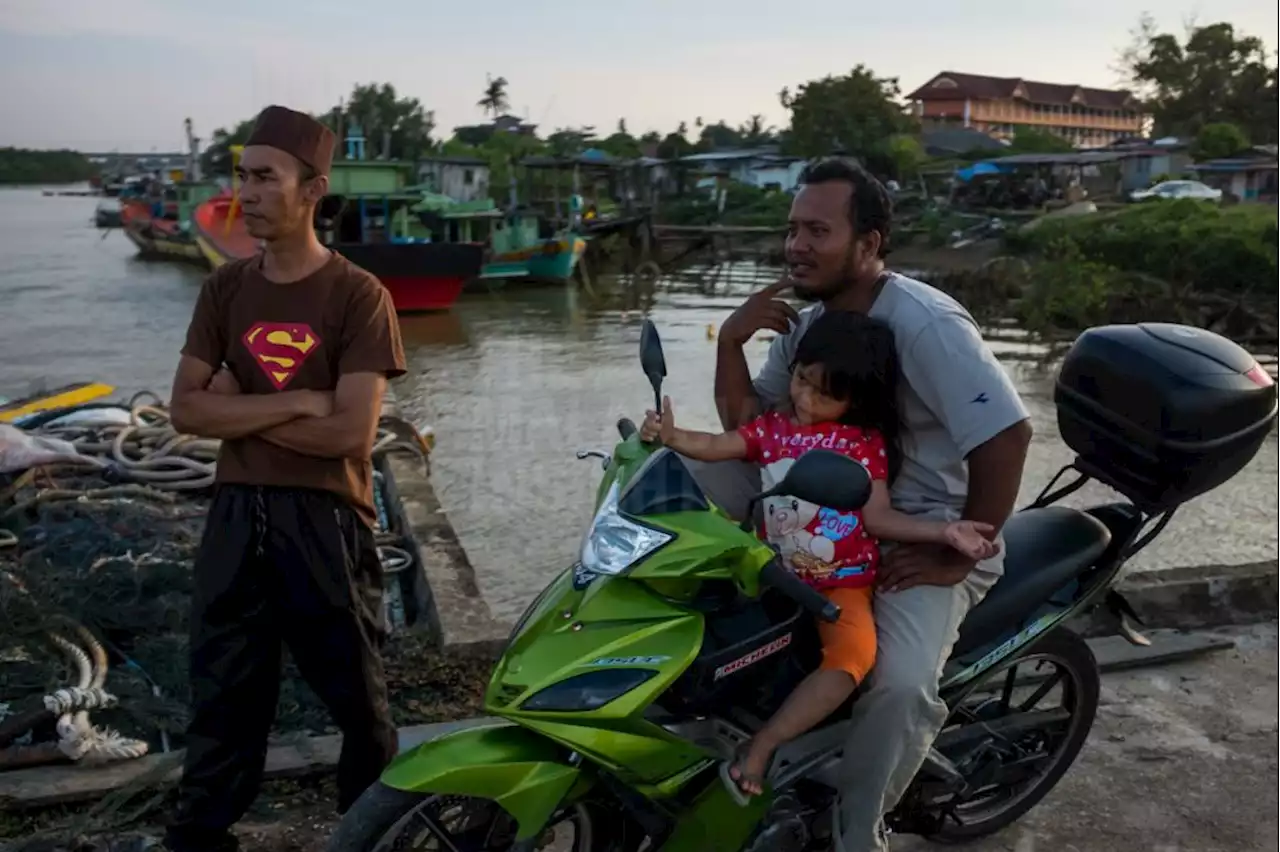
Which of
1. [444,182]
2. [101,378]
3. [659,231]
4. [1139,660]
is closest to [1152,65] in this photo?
[659,231]

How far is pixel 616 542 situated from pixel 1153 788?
7.12 ft

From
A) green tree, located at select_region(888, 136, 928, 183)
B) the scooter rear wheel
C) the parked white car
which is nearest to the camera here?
the scooter rear wheel

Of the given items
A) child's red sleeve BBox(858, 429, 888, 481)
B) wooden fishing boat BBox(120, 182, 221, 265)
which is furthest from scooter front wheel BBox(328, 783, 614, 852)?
wooden fishing boat BBox(120, 182, 221, 265)

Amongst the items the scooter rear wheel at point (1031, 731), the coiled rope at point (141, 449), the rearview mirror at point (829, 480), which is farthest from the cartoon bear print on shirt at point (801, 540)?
the coiled rope at point (141, 449)

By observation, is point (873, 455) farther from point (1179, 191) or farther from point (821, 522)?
point (1179, 191)

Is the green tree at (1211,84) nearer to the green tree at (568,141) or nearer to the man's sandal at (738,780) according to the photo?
the green tree at (568,141)

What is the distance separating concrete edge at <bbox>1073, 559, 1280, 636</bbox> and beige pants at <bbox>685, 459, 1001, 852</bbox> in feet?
8.13

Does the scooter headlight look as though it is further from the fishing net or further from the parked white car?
the parked white car

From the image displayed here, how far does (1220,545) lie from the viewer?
6.44 meters

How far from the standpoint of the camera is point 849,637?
2307 mm

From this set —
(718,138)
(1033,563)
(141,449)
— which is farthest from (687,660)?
(718,138)

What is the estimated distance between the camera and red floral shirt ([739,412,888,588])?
7.67 ft

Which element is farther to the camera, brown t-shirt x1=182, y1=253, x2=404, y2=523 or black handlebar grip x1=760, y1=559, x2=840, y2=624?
brown t-shirt x1=182, y1=253, x2=404, y2=523

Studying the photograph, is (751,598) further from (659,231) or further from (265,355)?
(659,231)
